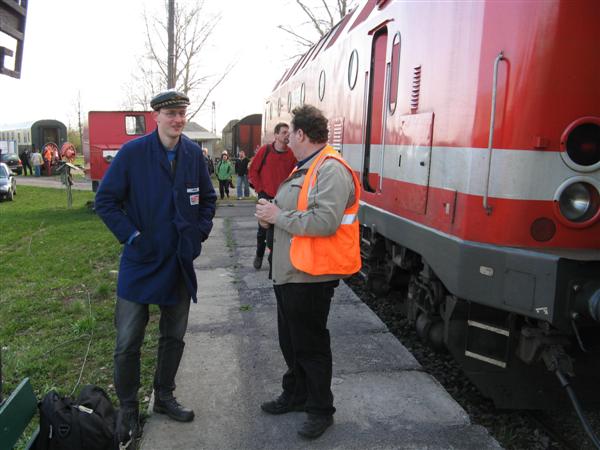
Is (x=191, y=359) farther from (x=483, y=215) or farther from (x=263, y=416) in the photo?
(x=483, y=215)

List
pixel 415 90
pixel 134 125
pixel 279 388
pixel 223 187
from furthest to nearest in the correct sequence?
pixel 223 187 < pixel 134 125 < pixel 415 90 < pixel 279 388

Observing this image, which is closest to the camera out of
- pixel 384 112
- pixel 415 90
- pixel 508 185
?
pixel 508 185

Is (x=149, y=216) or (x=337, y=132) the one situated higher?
(x=337, y=132)

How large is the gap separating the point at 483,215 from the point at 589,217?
0.57 meters

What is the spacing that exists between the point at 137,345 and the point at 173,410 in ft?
1.72

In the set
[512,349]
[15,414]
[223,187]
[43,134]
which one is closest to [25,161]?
[43,134]

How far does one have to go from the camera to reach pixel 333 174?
2973 mm

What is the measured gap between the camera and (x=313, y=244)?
2.99m

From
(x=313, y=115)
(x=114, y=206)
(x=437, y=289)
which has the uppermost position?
(x=313, y=115)

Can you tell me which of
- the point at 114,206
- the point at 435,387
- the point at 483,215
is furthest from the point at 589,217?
the point at 114,206

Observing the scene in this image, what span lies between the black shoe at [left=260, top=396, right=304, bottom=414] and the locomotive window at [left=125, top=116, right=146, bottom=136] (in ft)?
43.4

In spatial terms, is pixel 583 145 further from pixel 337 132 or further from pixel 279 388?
pixel 337 132

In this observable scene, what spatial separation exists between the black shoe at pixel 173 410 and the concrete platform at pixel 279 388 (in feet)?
0.17

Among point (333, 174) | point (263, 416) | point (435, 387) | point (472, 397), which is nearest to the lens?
point (333, 174)
